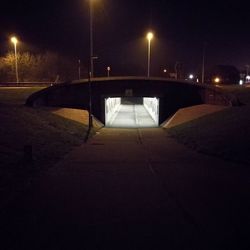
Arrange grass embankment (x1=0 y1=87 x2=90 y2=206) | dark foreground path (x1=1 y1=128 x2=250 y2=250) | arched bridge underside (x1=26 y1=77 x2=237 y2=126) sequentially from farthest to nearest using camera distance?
arched bridge underside (x1=26 y1=77 x2=237 y2=126)
grass embankment (x1=0 y1=87 x2=90 y2=206)
dark foreground path (x1=1 y1=128 x2=250 y2=250)

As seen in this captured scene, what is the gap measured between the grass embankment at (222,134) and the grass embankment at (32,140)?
9321mm

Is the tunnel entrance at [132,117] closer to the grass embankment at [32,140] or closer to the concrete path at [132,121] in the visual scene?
the concrete path at [132,121]

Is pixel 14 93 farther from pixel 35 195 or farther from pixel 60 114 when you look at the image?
pixel 35 195

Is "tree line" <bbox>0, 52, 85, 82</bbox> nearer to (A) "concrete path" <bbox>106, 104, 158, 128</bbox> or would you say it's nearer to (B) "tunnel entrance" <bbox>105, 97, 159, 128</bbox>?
(B) "tunnel entrance" <bbox>105, 97, 159, 128</bbox>

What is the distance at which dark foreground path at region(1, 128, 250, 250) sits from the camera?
831cm

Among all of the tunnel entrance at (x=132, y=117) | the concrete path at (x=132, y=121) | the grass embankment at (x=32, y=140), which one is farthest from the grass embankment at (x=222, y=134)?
the tunnel entrance at (x=132, y=117)

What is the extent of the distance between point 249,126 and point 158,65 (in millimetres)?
101015

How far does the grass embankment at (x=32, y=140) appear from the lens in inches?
566

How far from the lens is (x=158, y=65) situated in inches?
4761

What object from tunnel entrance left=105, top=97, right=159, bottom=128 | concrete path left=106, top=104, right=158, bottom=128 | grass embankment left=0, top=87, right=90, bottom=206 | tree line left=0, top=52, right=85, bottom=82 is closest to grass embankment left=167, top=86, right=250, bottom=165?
grass embankment left=0, top=87, right=90, bottom=206

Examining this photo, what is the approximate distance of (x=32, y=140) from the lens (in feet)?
67.6

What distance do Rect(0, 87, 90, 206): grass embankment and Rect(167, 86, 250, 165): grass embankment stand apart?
367 inches

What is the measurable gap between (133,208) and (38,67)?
76.3 metres

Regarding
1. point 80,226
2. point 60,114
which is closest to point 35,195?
point 80,226
